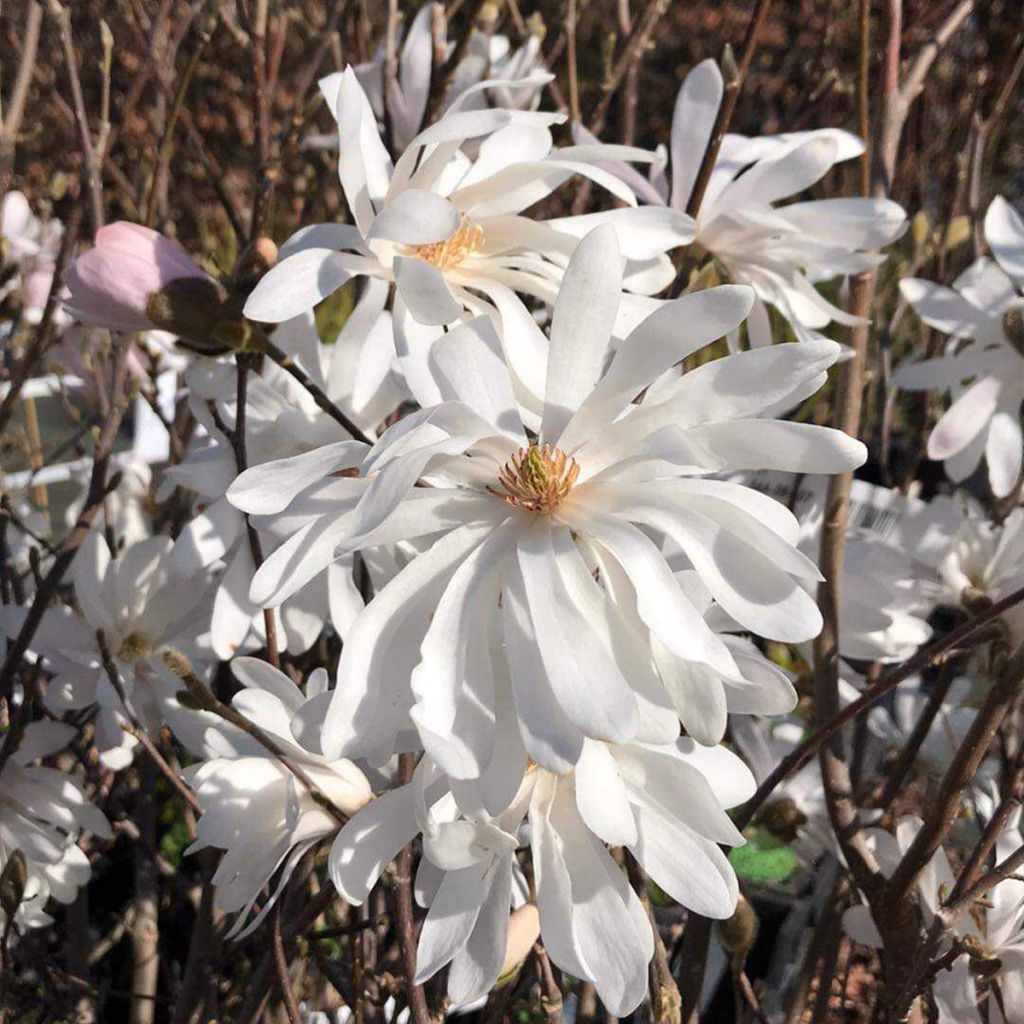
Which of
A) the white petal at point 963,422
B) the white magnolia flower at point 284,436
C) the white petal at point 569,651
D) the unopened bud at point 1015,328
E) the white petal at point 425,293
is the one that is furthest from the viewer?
the white petal at point 963,422

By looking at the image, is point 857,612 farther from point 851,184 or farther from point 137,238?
point 137,238

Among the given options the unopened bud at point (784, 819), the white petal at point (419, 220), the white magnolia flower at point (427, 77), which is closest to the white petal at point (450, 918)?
the white petal at point (419, 220)

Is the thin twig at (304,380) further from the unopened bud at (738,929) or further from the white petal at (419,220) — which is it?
the unopened bud at (738,929)

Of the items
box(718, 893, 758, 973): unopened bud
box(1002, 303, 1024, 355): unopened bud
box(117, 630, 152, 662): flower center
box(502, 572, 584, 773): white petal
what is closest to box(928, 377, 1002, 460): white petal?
box(1002, 303, 1024, 355): unopened bud

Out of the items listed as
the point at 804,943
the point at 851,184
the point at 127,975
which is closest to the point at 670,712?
the point at 851,184

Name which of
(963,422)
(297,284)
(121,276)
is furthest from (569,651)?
(963,422)

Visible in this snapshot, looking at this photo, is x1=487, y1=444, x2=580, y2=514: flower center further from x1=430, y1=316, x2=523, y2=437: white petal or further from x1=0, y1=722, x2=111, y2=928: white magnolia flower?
x1=0, y1=722, x2=111, y2=928: white magnolia flower

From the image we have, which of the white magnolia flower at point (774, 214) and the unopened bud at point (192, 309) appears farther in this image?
the white magnolia flower at point (774, 214)
